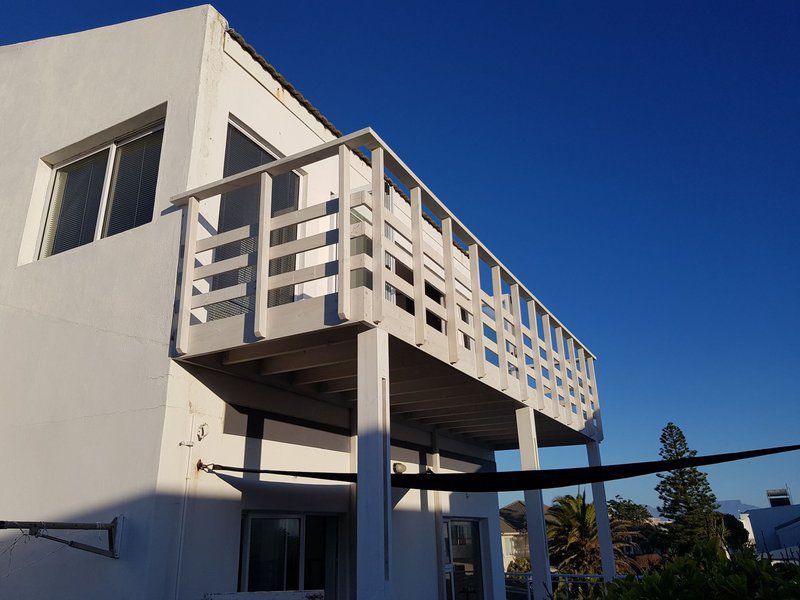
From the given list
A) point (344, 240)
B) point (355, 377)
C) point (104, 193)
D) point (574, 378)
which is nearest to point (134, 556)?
point (355, 377)

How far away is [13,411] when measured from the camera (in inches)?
268

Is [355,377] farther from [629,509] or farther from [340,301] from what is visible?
[629,509]

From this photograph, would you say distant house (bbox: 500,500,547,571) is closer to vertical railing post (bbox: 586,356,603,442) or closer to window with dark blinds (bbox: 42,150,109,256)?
vertical railing post (bbox: 586,356,603,442)

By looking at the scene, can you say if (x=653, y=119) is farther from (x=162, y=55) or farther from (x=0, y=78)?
(x=0, y=78)

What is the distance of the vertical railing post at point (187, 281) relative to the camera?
18.5 feet

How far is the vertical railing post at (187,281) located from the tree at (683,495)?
30151 millimetres

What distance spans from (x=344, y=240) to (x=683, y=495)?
31802 mm

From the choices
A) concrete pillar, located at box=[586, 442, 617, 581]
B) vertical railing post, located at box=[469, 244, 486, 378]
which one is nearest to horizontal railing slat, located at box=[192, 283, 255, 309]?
vertical railing post, located at box=[469, 244, 486, 378]

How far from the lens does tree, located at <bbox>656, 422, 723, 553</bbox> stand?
99.2 feet

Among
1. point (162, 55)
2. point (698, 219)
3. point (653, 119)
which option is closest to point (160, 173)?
point (162, 55)

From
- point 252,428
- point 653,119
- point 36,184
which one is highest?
point 653,119

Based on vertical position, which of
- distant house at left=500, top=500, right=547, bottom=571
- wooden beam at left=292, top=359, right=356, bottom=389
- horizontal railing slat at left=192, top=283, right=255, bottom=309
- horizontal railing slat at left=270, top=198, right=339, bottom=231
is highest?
horizontal railing slat at left=270, top=198, right=339, bottom=231

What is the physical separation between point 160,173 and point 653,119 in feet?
40.2

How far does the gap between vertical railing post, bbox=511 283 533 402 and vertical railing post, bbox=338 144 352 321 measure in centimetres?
379
